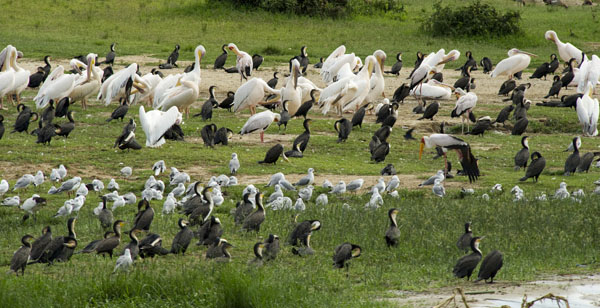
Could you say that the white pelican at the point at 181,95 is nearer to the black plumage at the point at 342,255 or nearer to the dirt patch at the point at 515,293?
the black plumage at the point at 342,255

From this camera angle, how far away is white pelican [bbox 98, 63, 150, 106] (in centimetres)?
1789

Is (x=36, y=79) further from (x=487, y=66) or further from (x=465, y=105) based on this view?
(x=487, y=66)

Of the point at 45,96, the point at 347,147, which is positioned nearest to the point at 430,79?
the point at 347,147

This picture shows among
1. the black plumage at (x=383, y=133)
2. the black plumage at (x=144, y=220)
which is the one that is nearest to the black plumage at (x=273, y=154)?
the black plumage at (x=383, y=133)

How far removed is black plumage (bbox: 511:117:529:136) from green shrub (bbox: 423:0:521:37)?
12885 millimetres

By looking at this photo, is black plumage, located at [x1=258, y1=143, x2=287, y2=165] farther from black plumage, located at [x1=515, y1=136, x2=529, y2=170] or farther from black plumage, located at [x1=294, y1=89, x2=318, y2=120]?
black plumage, located at [x1=294, y1=89, x2=318, y2=120]

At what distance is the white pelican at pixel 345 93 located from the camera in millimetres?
18234

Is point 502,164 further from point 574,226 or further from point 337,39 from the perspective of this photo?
point 337,39

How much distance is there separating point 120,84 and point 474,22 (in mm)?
15132

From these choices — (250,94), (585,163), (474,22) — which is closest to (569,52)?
(474,22)

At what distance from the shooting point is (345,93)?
1819cm

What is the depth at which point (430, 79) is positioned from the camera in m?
21.4

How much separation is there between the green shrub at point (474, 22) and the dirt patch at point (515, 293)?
879 inches

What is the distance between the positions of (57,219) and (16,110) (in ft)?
26.7
